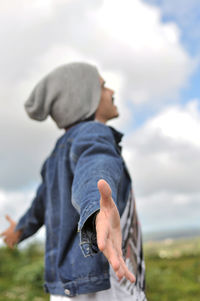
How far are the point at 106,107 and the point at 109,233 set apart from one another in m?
1.21

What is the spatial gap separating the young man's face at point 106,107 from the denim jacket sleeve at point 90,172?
1.21 feet

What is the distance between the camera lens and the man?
120cm

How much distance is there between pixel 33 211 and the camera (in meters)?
2.41

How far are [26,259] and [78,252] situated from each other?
475cm

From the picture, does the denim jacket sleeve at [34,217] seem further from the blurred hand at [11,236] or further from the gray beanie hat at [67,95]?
the gray beanie hat at [67,95]

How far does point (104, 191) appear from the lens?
1088 mm

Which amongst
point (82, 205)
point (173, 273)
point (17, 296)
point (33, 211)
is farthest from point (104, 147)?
point (173, 273)

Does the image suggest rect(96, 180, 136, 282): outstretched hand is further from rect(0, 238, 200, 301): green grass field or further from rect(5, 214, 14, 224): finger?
rect(0, 238, 200, 301): green grass field

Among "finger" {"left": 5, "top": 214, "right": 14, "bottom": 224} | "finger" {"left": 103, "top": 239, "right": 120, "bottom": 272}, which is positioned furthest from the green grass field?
"finger" {"left": 103, "top": 239, "right": 120, "bottom": 272}

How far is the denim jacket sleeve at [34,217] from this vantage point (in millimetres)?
2348

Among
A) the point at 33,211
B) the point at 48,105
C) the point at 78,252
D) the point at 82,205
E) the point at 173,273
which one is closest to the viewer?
the point at 82,205

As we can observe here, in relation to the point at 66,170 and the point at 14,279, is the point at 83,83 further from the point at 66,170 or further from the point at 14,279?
the point at 14,279

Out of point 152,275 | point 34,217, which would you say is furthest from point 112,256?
point 152,275

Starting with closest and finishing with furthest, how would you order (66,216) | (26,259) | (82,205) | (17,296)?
(82,205)
(66,216)
(17,296)
(26,259)
